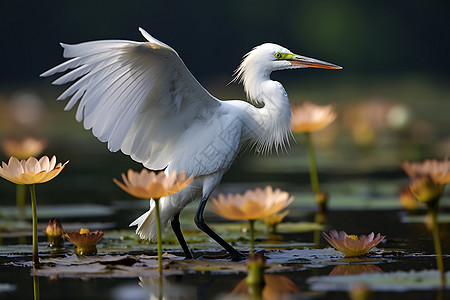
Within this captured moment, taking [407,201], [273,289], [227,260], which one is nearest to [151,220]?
[227,260]

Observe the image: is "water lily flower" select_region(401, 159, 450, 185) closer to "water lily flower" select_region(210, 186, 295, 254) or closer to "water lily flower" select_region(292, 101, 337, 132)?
"water lily flower" select_region(210, 186, 295, 254)

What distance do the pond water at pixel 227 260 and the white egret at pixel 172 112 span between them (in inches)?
18.5

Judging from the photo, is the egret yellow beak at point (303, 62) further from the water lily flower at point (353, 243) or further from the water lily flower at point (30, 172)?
the water lily flower at point (30, 172)

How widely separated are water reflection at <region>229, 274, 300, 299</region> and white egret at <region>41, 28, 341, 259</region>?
815 mm

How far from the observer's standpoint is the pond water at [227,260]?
11.9ft

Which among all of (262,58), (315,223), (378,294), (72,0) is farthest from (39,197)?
(72,0)

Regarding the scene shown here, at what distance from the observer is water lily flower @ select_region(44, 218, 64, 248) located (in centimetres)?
504

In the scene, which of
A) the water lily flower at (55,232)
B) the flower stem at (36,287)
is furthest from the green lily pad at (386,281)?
the water lily flower at (55,232)

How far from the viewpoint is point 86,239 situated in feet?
15.2

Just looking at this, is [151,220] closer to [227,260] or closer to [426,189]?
[227,260]

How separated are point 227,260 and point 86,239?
0.80 meters

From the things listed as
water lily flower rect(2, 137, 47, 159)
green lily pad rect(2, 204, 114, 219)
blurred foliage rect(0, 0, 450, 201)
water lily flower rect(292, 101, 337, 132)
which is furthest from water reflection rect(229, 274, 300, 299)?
blurred foliage rect(0, 0, 450, 201)

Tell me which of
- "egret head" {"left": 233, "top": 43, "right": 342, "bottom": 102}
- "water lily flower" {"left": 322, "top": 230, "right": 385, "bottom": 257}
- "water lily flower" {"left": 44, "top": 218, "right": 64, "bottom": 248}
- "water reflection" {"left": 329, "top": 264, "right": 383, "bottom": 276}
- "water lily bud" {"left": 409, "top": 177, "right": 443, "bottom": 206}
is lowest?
"water reflection" {"left": 329, "top": 264, "right": 383, "bottom": 276}

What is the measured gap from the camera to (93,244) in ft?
15.3
